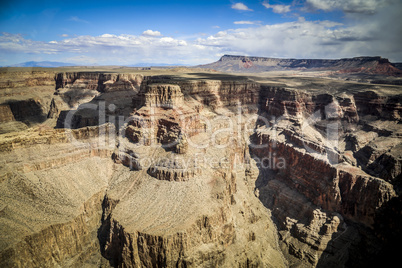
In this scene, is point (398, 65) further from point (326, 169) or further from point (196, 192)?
point (196, 192)

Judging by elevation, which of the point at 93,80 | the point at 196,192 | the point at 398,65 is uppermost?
the point at 398,65

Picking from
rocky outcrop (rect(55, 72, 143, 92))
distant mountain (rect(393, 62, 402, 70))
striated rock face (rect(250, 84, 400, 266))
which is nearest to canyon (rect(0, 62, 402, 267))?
striated rock face (rect(250, 84, 400, 266))

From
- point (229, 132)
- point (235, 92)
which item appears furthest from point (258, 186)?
point (235, 92)

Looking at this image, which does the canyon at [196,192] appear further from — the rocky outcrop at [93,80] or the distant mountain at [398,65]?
the distant mountain at [398,65]

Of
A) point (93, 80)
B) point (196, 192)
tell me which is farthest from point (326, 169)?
point (93, 80)

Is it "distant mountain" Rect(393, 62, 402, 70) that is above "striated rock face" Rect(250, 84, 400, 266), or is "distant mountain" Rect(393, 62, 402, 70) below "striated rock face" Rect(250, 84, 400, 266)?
above

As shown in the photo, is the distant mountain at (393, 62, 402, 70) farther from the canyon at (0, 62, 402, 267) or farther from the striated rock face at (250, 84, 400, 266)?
the canyon at (0, 62, 402, 267)

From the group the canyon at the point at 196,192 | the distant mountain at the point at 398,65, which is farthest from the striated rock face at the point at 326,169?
the distant mountain at the point at 398,65

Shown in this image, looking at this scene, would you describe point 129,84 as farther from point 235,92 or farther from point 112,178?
point 112,178
